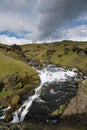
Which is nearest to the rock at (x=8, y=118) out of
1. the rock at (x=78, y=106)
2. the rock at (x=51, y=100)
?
the rock at (x=51, y=100)

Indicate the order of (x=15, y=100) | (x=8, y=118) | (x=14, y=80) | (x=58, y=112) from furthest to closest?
(x=14, y=80) → (x=15, y=100) → (x=8, y=118) → (x=58, y=112)

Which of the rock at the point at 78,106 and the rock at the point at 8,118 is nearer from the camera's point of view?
the rock at the point at 78,106

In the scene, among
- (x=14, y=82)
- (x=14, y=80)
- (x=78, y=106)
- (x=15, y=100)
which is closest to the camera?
(x=78, y=106)

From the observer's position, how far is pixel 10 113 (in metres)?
75.0

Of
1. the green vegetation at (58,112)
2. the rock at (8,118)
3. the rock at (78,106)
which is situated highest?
the rock at (78,106)

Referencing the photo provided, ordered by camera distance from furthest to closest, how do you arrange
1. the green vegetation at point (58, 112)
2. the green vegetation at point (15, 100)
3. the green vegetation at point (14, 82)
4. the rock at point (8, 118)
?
the green vegetation at point (14, 82), the green vegetation at point (15, 100), the rock at point (8, 118), the green vegetation at point (58, 112)

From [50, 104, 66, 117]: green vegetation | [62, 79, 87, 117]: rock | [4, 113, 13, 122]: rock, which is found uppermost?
[62, 79, 87, 117]: rock

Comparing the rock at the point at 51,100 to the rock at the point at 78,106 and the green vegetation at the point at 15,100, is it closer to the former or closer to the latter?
the rock at the point at 78,106

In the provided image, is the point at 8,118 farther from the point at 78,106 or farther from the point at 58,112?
the point at 78,106

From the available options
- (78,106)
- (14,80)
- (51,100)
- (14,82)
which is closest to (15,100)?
(51,100)

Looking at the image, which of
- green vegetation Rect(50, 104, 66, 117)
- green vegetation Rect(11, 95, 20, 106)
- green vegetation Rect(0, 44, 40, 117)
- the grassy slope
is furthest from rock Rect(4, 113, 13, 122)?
green vegetation Rect(50, 104, 66, 117)

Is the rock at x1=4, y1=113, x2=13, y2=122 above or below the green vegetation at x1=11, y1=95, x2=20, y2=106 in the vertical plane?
below

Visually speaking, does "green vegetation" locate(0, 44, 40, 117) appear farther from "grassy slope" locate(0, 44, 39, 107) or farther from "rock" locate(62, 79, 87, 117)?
"rock" locate(62, 79, 87, 117)

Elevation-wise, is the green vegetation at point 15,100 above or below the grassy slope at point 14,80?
below
